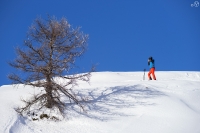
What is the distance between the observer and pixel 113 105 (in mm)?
10797

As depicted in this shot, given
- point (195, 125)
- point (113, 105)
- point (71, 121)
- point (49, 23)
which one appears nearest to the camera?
point (195, 125)

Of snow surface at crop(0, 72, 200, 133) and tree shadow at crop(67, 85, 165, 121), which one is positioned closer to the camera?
snow surface at crop(0, 72, 200, 133)

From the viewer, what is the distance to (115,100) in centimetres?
1134

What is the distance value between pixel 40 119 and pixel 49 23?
4.70 m

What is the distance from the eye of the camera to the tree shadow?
32.6 ft

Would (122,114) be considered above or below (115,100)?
below

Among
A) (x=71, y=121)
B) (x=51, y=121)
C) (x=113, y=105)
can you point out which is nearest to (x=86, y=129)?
(x=71, y=121)

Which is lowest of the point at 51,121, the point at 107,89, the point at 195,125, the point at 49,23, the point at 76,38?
the point at 195,125

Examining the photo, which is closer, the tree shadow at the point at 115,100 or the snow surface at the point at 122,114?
the snow surface at the point at 122,114

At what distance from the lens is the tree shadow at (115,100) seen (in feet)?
32.6

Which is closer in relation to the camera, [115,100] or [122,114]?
[122,114]

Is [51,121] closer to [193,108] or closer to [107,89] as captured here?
[107,89]

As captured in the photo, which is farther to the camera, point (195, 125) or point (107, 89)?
point (107, 89)

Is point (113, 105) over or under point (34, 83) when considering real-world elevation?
under
